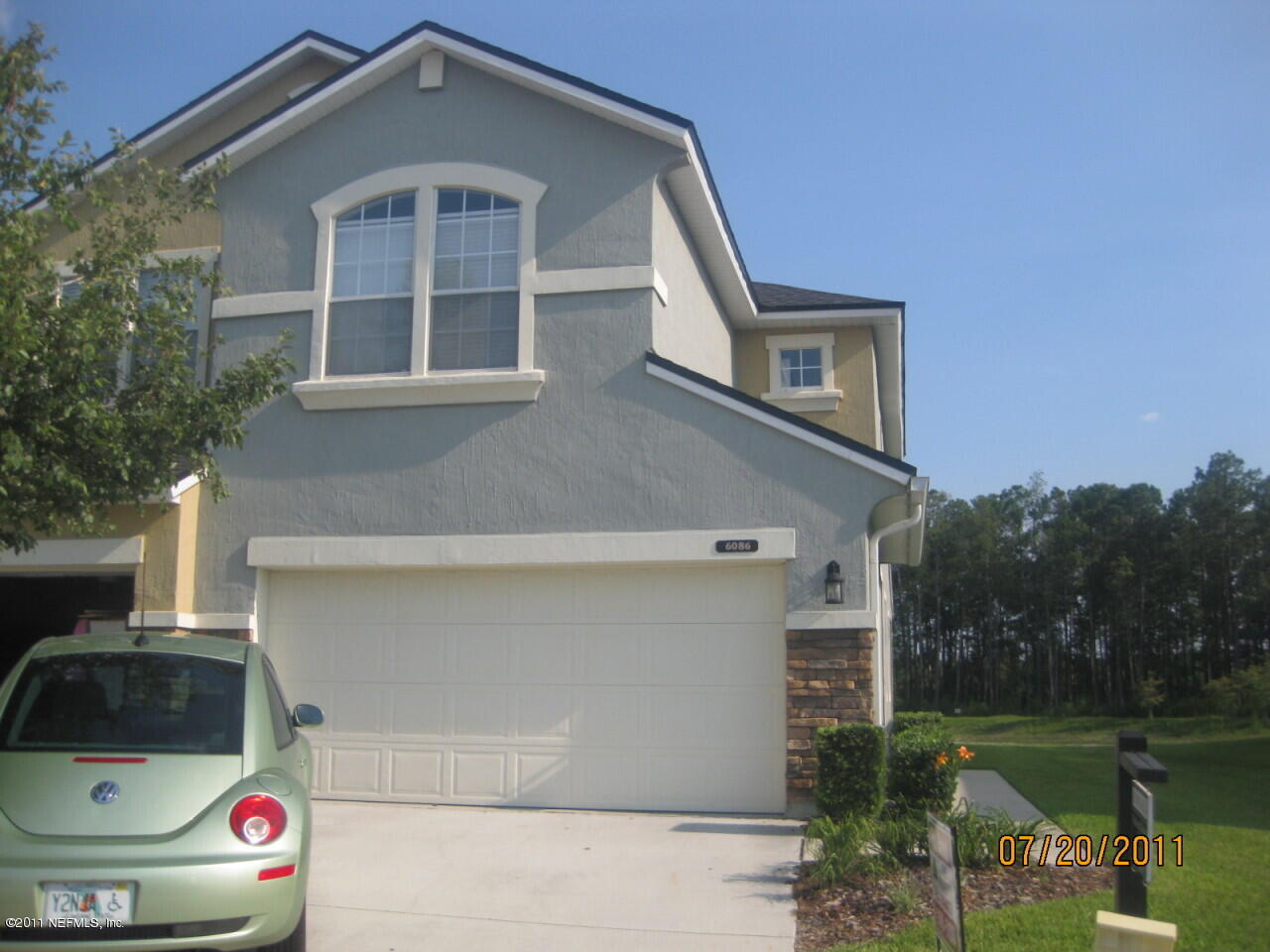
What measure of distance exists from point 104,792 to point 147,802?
202 mm

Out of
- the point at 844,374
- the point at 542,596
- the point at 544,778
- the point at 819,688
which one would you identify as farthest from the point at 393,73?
the point at 844,374

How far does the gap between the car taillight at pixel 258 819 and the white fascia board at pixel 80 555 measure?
21.6 feet

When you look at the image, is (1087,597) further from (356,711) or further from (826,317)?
(356,711)

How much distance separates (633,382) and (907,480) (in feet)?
8.97

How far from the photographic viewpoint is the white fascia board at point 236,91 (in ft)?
44.8

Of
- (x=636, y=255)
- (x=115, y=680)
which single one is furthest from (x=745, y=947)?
(x=636, y=255)

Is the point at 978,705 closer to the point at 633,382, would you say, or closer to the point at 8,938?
the point at 633,382

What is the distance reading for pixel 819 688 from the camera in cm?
1009

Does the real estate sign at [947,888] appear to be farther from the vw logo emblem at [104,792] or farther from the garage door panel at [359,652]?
the garage door panel at [359,652]

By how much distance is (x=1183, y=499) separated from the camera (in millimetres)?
44281

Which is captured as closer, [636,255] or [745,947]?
[745,947]

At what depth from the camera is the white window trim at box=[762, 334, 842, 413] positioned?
16.3 metres

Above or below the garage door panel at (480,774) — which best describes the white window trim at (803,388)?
above

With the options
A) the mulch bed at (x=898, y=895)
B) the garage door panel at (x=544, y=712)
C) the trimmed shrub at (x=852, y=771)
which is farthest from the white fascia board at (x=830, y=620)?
the mulch bed at (x=898, y=895)
